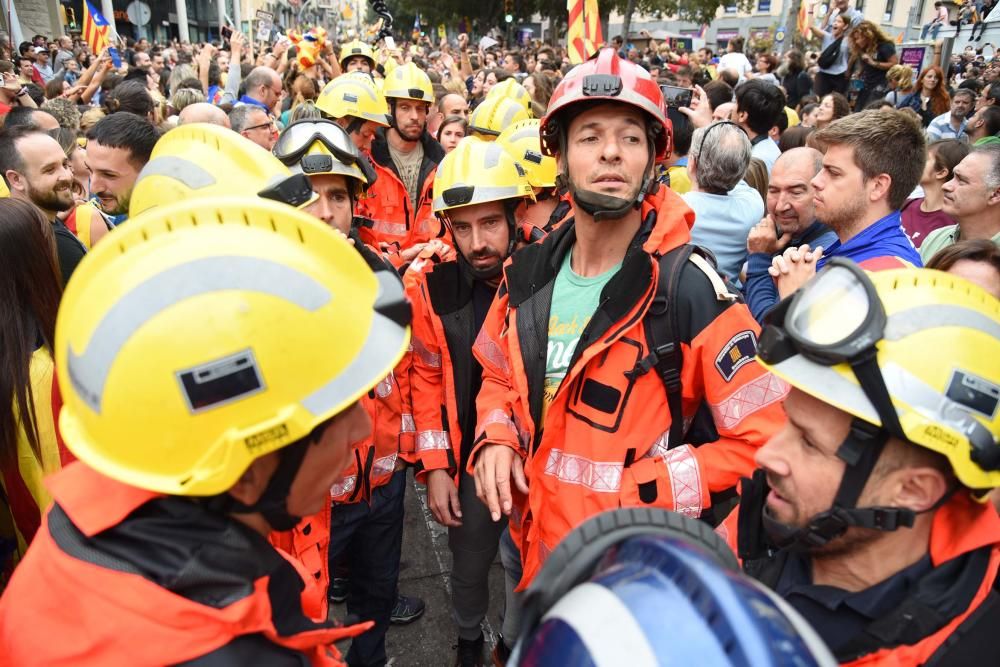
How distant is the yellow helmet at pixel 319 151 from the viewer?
3.28m

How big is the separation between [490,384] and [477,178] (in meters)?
1.09

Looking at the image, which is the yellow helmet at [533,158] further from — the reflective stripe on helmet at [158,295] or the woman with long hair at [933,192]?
the reflective stripe on helmet at [158,295]

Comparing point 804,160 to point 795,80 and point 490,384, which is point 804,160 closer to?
point 490,384

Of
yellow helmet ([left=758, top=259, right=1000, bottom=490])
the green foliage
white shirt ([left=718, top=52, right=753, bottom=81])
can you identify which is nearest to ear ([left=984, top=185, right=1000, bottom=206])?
yellow helmet ([left=758, top=259, right=1000, bottom=490])

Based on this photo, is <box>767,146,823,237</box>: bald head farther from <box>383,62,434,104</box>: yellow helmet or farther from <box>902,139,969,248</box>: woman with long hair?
<box>383,62,434,104</box>: yellow helmet

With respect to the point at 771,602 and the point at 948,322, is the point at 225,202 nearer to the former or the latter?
the point at 771,602

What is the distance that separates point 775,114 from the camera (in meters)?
5.95

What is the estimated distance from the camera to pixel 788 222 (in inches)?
144

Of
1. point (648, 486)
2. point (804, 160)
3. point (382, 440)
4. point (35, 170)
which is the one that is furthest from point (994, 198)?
point (35, 170)

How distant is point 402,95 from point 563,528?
16.9ft

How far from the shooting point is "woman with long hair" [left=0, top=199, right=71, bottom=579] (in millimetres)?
2104

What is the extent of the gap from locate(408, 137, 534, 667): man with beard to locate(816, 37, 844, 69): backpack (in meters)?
8.54

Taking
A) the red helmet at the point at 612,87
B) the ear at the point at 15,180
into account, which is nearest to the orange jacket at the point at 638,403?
the red helmet at the point at 612,87

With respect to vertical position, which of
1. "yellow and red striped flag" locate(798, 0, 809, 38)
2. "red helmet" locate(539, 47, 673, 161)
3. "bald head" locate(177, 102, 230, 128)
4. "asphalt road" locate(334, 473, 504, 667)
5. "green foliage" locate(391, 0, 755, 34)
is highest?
"green foliage" locate(391, 0, 755, 34)
